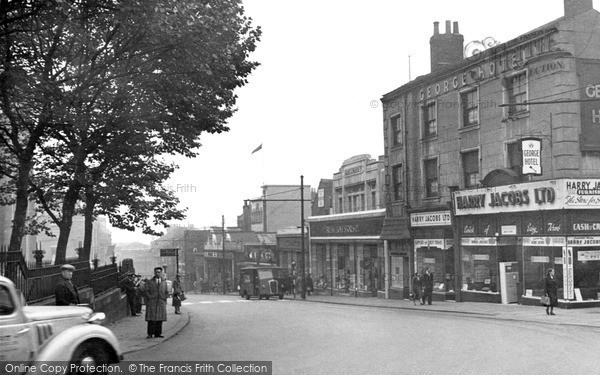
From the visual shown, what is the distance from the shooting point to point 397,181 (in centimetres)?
3903

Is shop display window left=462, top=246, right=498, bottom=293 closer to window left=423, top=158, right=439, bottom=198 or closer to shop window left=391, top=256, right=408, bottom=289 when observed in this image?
window left=423, top=158, right=439, bottom=198

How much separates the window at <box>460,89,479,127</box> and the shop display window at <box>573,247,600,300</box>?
343 inches

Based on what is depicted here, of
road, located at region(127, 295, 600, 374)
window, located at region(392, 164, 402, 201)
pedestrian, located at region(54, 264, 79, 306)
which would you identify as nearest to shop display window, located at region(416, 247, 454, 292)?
window, located at region(392, 164, 402, 201)

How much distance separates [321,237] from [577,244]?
27.3m

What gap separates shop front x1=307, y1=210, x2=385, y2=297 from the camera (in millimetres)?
42625

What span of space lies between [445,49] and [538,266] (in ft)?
47.3

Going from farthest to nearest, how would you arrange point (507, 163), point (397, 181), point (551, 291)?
point (397, 181), point (507, 163), point (551, 291)

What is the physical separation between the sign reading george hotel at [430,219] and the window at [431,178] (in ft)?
3.57

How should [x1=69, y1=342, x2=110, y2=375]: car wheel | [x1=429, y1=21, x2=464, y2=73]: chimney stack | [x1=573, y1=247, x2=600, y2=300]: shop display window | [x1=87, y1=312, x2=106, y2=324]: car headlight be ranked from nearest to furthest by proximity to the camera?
[x1=69, y1=342, x2=110, y2=375]: car wheel
[x1=87, y1=312, x2=106, y2=324]: car headlight
[x1=573, y1=247, x2=600, y2=300]: shop display window
[x1=429, y1=21, x2=464, y2=73]: chimney stack

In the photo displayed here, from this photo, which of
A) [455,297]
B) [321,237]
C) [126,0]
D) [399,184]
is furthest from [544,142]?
[321,237]

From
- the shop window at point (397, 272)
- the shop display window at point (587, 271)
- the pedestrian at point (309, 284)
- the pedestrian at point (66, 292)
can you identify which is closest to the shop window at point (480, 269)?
the shop display window at point (587, 271)

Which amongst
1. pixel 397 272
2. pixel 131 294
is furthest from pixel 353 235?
pixel 131 294

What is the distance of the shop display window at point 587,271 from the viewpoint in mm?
25344

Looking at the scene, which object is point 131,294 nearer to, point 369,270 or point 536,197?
point 536,197
